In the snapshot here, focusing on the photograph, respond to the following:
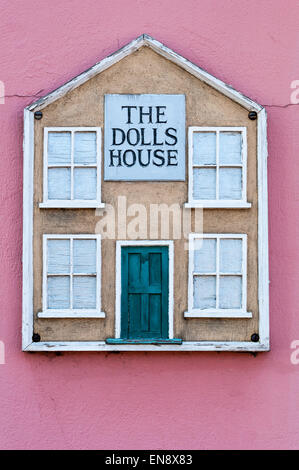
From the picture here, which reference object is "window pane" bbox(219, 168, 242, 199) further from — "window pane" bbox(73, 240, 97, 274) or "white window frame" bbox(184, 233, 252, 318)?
"window pane" bbox(73, 240, 97, 274)

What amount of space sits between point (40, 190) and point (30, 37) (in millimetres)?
1043

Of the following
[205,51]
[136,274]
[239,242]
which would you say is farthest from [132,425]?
[205,51]

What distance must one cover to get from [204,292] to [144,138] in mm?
1070

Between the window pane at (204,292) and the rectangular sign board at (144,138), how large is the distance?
0.67m

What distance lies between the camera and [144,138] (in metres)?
4.29

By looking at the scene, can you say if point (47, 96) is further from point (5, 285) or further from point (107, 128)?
point (5, 285)

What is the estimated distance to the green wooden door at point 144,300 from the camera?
13.8 feet

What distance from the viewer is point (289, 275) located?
14.1 ft

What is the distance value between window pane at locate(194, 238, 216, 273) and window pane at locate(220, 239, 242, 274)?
0.05 metres

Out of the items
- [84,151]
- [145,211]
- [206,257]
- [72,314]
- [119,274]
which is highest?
[84,151]

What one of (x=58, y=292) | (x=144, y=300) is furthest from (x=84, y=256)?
(x=144, y=300)

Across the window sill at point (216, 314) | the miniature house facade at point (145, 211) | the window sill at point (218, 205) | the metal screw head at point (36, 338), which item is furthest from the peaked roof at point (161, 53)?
the metal screw head at point (36, 338)

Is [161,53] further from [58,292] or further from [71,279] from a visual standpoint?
[58,292]

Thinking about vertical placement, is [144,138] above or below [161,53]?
below
